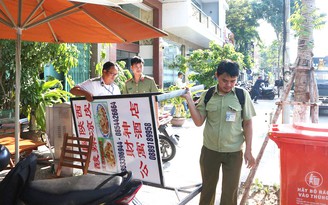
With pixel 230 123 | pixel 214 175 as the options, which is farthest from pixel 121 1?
pixel 214 175

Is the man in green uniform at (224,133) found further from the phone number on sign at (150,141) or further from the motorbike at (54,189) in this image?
the motorbike at (54,189)

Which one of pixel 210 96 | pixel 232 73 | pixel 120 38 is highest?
pixel 120 38

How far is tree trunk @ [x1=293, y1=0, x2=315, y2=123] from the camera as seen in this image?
3566 mm

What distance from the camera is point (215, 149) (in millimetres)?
2756

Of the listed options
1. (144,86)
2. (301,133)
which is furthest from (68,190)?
(144,86)

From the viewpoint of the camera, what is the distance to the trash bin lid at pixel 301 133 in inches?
93.2

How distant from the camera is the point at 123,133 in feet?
9.10

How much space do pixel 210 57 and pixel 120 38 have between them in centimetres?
909

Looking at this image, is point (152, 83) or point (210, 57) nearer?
point (152, 83)

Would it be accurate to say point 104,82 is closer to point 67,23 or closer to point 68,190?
point 67,23

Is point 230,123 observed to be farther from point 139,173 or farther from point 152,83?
point 152,83

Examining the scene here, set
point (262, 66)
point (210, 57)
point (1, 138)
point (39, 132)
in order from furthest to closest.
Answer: point (262, 66)
point (210, 57)
point (39, 132)
point (1, 138)

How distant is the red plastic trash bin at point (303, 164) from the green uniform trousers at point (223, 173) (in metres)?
0.40

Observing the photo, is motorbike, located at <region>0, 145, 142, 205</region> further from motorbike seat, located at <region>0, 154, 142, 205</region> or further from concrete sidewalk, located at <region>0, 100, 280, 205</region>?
concrete sidewalk, located at <region>0, 100, 280, 205</region>
